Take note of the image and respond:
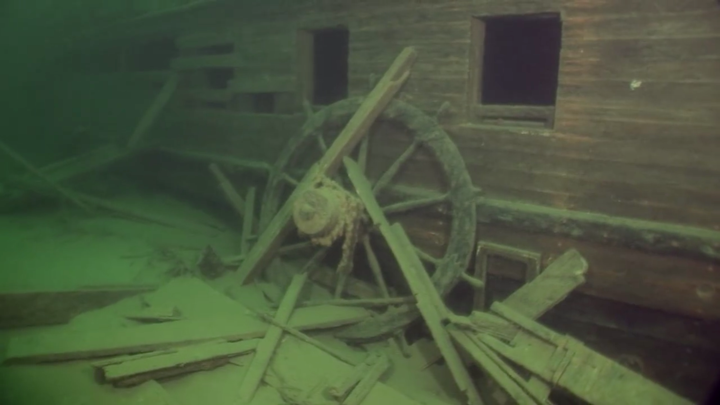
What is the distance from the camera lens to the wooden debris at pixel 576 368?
3.52 meters

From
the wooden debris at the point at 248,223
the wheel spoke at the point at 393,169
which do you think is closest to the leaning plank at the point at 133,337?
the wheel spoke at the point at 393,169

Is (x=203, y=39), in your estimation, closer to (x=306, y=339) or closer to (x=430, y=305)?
(x=306, y=339)

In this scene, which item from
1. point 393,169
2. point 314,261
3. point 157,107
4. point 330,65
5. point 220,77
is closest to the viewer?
point 393,169

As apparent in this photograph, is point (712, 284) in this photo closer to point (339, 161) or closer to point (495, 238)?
point (495, 238)

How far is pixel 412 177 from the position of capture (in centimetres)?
612

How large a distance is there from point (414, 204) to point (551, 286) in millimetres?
1802

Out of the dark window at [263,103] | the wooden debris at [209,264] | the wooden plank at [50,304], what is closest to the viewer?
the wooden plank at [50,304]

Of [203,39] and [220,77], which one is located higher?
[203,39]

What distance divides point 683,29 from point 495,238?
2516 millimetres

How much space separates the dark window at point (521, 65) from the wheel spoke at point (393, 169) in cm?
345

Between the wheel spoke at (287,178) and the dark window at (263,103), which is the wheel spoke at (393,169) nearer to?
the wheel spoke at (287,178)

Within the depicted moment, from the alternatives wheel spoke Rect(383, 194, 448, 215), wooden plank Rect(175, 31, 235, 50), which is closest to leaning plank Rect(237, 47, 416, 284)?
wheel spoke Rect(383, 194, 448, 215)

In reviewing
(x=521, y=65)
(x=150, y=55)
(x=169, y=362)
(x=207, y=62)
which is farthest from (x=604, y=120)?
(x=150, y=55)

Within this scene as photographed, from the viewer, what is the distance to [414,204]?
231 inches
